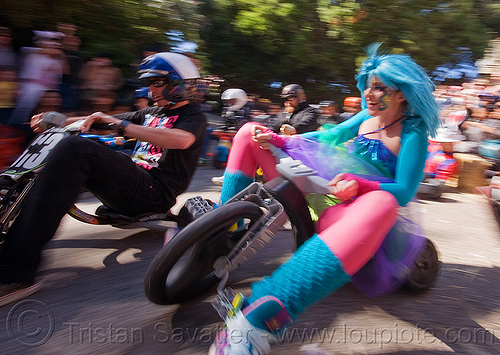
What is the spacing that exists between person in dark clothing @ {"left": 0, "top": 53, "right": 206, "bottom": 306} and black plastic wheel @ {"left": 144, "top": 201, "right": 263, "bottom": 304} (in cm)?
61

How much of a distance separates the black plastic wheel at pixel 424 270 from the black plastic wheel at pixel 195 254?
0.96m

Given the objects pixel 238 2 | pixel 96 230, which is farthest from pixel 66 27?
pixel 238 2

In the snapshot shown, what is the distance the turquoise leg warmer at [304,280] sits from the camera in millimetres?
1596

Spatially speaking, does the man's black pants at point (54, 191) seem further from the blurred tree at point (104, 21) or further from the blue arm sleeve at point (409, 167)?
the blurred tree at point (104, 21)

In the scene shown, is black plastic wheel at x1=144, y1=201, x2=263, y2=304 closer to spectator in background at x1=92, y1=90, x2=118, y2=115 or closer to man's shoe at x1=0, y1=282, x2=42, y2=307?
man's shoe at x1=0, y1=282, x2=42, y2=307

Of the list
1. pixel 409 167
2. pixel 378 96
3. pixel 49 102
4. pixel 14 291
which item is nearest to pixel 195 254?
pixel 14 291

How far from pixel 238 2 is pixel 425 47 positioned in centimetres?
611

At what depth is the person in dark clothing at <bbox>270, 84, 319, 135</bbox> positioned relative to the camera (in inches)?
252

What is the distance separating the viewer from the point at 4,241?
2.04 m

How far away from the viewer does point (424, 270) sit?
7.77 ft
